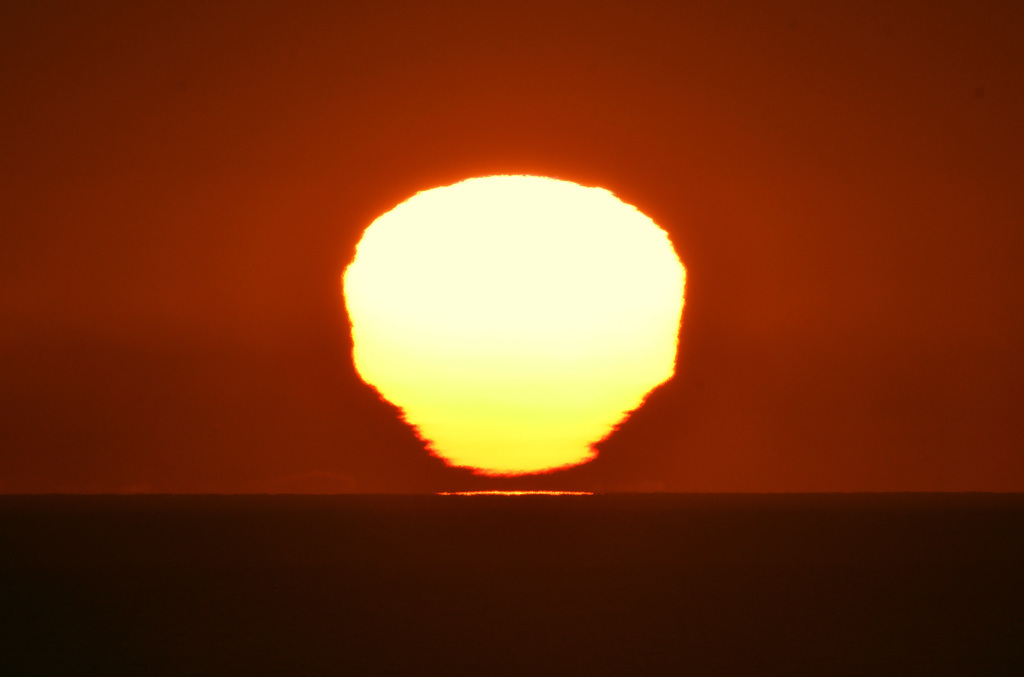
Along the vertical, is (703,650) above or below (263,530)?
below

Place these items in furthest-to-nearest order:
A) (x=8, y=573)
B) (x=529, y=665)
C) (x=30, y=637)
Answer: (x=8, y=573)
(x=30, y=637)
(x=529, y=665)

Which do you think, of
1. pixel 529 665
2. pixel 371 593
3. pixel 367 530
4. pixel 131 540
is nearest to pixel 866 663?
pixel 529 665

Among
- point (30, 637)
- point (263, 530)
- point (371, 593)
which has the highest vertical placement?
point (263, 530)

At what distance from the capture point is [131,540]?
→ 252 centimetres

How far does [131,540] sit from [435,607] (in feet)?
3.65

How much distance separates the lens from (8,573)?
2.25 metres

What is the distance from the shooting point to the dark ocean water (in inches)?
69.4

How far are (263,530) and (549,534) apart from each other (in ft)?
3.03

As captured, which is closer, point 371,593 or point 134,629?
point 134,629

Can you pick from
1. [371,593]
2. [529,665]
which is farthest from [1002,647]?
[371,593]

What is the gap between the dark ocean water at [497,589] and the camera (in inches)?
69.4

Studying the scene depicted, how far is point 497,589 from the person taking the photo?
6.95 ft

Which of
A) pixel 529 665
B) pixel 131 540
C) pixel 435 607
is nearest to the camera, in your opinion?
pixel 529 665

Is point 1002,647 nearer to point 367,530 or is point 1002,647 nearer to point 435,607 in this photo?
point 435,607
